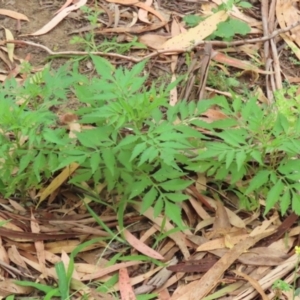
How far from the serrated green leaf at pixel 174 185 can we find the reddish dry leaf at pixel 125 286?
13.3 inches

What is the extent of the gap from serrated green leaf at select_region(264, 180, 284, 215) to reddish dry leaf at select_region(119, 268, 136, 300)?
0.54 m

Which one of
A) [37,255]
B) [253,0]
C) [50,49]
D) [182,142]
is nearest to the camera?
[182,142]

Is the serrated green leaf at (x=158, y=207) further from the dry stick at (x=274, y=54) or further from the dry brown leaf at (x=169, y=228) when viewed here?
the dry stick at (x=274, y=54)

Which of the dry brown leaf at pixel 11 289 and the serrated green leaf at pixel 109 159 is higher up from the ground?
the serrated green leaf at pixel 109 159

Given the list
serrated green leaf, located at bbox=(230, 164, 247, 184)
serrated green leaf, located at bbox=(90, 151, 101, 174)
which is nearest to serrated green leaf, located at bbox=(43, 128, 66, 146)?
serrated green leaf, located at bbox=(90, 151, 101, 174)

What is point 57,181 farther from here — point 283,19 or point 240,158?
point 283,19

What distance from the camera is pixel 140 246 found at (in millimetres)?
2377

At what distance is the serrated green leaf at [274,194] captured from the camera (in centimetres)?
221

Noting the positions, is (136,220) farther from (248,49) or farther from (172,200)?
(248,49)

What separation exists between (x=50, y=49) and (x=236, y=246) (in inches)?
51.9

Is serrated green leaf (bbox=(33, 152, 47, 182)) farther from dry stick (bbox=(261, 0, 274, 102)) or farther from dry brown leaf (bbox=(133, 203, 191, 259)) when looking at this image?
dry stick (bbox=(261, 0, 274, 102))

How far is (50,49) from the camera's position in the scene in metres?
3.05

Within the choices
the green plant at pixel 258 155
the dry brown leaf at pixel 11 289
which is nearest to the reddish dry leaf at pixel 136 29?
the green plant at pixel 258 155

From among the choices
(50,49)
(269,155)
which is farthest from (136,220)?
(50,49)
